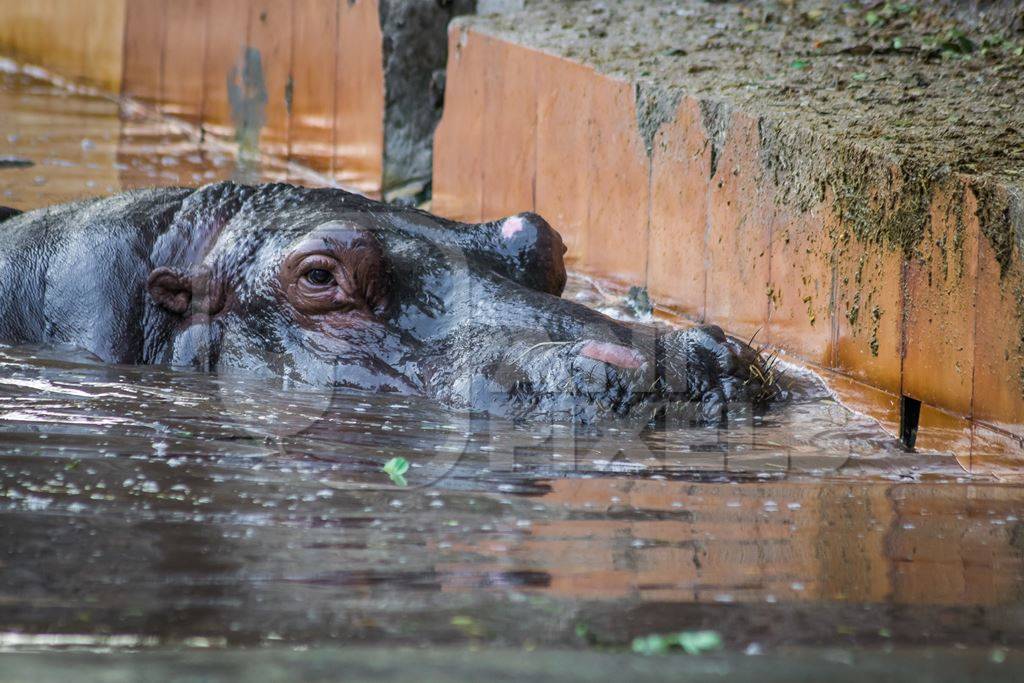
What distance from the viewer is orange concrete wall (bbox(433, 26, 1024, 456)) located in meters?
3.92

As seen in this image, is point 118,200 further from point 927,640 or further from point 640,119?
point 927,640

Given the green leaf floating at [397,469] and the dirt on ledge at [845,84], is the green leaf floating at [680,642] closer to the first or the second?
the green leaf floating at [397,469]

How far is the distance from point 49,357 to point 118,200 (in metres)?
0.67

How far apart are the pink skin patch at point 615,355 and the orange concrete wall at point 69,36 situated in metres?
9.99

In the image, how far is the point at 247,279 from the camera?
4.42 metres

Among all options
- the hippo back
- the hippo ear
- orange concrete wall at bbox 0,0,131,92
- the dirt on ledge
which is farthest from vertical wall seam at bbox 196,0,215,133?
the hippo ear

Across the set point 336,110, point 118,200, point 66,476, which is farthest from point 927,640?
point 336,110

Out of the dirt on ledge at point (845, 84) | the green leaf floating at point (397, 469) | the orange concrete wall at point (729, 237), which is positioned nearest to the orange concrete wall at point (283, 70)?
the orange concrete wall at point (729, 237)

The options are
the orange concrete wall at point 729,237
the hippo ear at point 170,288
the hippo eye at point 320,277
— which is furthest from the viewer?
the hippo ear at point 170,288

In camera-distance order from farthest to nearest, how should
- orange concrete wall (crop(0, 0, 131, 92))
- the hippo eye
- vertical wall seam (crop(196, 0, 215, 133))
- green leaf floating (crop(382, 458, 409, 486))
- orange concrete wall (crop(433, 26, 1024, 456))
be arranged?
1. orange concrete wall (crop(0, 0, 131, 92))
2. vertical wall seam (crop(196, 0, 215, 133))
3. the hippo eye
4. orange concrete wall (crop(433, 26, 1024, 456))
5. green leaf floating (crop(382, 458, 409, 486))

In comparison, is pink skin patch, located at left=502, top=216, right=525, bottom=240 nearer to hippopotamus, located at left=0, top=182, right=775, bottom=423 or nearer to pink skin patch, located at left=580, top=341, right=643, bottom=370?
hippopotamus, located at left=0, top=182, right=775, bottom=423

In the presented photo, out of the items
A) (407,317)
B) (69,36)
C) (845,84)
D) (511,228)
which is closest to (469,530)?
(407,317)

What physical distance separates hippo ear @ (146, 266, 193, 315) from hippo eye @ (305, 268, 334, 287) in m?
0.47

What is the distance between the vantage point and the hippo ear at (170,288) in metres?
4.47
